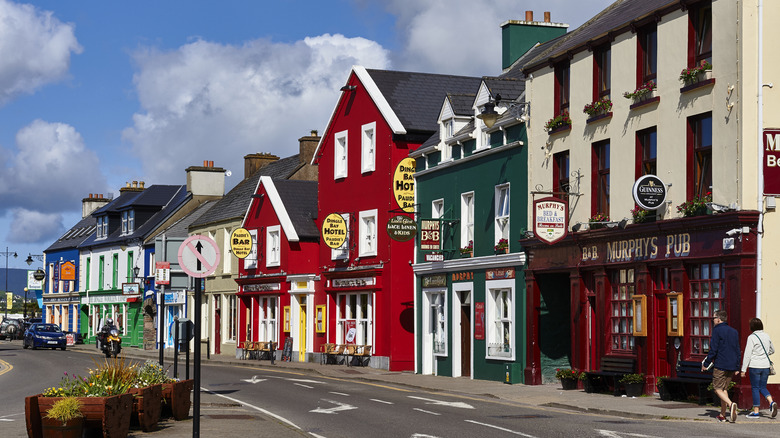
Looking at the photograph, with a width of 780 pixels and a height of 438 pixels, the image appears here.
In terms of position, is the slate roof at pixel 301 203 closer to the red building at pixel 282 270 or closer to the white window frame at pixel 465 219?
the red building at pixel 282 270

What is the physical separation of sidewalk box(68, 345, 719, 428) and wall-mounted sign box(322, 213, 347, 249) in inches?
191

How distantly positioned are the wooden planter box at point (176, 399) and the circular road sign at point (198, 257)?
13.9 ft

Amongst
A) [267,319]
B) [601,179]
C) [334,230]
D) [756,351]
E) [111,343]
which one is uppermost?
[601,179]

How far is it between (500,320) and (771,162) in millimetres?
12186

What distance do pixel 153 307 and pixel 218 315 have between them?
9325 mm

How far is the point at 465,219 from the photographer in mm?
34625

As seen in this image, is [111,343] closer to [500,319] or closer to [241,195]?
[241,195]

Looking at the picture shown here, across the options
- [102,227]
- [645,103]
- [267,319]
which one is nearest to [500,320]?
[645,103]

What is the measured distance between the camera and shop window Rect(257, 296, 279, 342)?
50281mm

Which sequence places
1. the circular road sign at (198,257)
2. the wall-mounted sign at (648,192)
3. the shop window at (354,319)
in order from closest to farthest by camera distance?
the circular road sign at (198,257)
the wall-mounted sign at (648,192)
the shop window at (354,319)

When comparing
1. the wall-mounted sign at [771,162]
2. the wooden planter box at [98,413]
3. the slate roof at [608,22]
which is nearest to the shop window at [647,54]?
the slate roof at [608,22]

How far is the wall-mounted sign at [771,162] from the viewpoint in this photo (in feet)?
70.5

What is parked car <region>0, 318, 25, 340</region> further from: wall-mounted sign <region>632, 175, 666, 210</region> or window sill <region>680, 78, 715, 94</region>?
window sill <region>680, 78, 715, 94</region>

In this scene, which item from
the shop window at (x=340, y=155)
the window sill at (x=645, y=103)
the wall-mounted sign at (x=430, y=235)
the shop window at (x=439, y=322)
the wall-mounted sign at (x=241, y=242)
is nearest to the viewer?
the window sill at (x=645, y=103)
